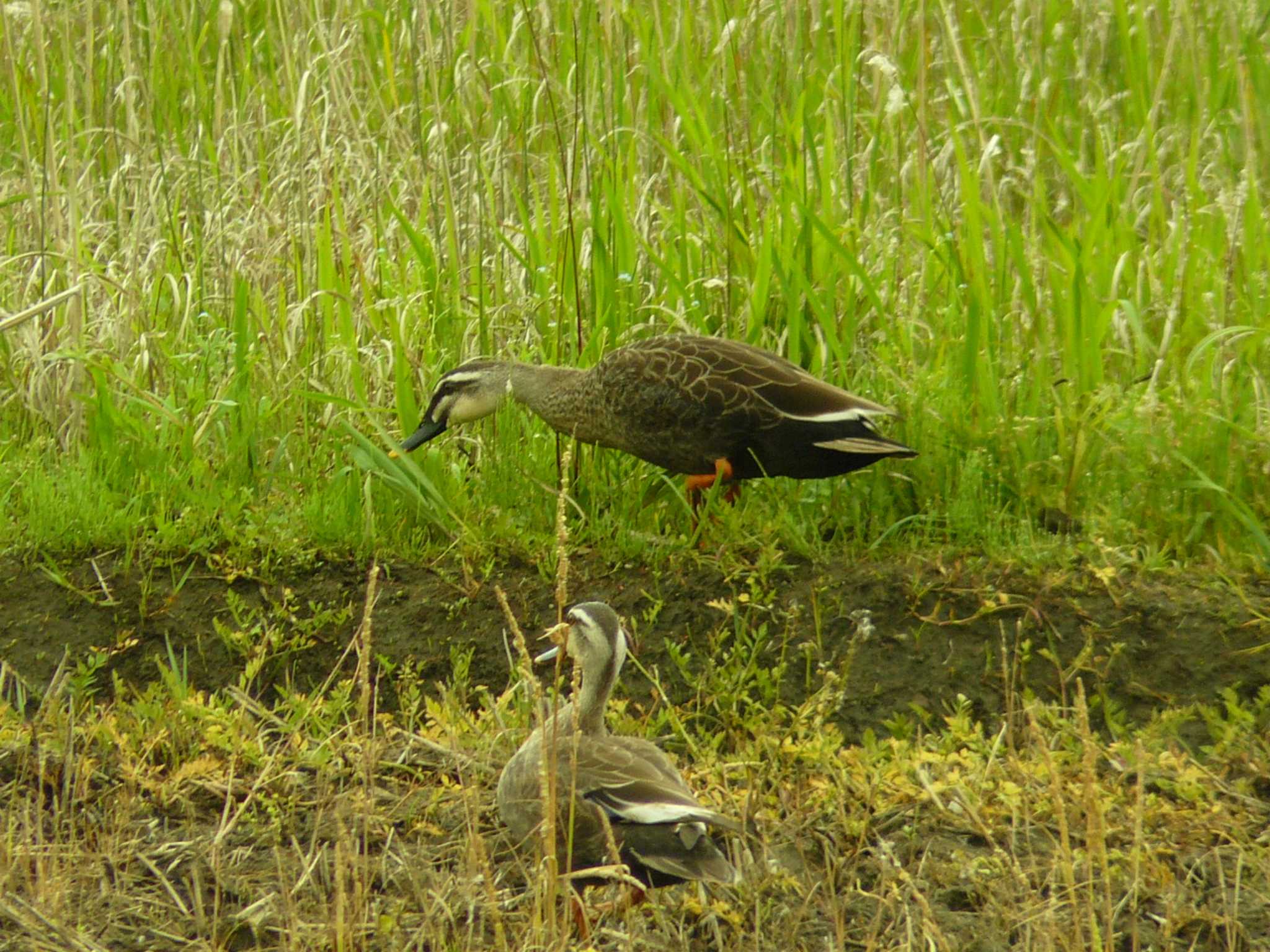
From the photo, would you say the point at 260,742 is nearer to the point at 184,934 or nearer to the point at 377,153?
the point at 184,934

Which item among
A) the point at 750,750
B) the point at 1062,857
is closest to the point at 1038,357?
the point at 750,750

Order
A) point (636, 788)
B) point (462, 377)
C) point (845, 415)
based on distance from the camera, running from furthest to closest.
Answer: point (462, 377) → point (845, 415) → point (636, 788)

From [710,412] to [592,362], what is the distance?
35.7 inches

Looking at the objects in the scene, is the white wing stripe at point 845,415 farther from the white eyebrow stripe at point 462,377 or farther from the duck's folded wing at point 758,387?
the white eyebrow stripe at point 462,377

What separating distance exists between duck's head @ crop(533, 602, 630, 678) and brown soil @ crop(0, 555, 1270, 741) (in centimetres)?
64

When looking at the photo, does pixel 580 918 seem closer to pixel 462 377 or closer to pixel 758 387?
pixel 758 387

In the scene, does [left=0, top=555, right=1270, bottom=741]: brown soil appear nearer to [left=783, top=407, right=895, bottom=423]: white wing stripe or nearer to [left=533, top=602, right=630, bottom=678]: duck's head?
[left=783, top=407, right=895, bottom=423]: white wing stripe

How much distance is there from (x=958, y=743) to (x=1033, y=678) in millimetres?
388

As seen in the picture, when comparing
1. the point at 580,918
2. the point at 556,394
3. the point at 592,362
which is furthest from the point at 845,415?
the point at 580,918

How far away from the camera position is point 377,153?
6.76 meters

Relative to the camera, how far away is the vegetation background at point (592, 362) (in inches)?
141

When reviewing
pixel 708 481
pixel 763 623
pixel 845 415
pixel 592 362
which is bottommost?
pixel 763 623

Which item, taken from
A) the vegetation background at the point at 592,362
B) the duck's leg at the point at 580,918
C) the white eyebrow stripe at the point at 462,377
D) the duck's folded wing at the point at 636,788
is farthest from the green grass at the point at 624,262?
the duck's leg at the point at 580,918

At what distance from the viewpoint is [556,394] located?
5480 millimetres
